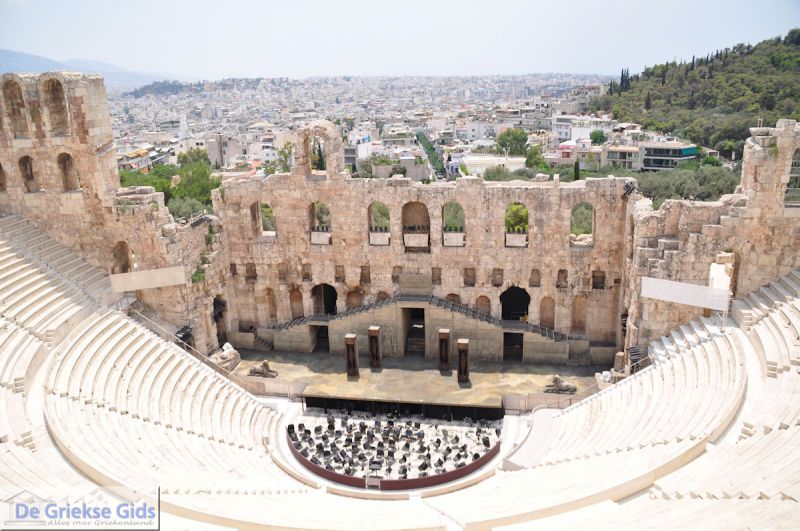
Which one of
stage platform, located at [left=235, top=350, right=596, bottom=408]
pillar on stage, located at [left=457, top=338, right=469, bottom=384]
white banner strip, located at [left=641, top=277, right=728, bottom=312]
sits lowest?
stage platform, located at [left=235, top=350, right=596, bottom=408]

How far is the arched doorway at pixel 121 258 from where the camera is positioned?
26.8 metres

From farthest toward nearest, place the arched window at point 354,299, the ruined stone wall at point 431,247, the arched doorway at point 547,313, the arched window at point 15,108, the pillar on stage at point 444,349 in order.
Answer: the arched window at point 354,299, the arched doorway at point 547,313, the ruined stone wall at point 431,247, the pillar on stage at point 444,349, the arched window at point 15,108

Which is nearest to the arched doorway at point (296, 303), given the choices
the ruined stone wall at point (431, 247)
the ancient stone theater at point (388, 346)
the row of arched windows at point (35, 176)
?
the ancient stone theater at point (388, 346)

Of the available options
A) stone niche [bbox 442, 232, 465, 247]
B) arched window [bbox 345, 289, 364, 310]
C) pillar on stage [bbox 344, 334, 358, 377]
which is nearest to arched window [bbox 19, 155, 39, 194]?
arched window [bbox 345, 289, 364, 310]

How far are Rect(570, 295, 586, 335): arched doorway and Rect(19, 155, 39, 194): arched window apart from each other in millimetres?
23642

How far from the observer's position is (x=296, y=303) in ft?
102

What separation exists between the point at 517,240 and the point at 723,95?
245ft

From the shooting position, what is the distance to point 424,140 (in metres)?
146

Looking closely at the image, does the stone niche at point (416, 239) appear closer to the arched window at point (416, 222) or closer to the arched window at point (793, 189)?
the arched window at point (416, 222)

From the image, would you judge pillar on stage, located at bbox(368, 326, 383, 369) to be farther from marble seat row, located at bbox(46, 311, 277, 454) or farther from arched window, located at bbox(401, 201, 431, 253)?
marble seat row, located at bbox(46, 311, 277, 454)

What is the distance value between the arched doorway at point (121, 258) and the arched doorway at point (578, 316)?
1972 cm

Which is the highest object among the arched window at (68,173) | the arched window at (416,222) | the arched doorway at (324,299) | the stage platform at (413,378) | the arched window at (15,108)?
the arched window at (15,108)

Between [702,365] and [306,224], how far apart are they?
17335 mm

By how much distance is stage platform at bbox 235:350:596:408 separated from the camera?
83.2ft
